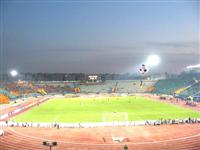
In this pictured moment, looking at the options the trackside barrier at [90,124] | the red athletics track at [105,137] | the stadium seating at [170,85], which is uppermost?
the stadium seating at [170,85]

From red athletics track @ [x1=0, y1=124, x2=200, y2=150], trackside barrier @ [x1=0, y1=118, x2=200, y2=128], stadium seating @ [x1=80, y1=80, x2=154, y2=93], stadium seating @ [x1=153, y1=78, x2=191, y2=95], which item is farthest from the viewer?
stadium seating @ [x1=80, y1=80, x2=154, y2=93]

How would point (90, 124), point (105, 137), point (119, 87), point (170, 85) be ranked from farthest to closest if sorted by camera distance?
point (119, 87) < point (170, 85) < point (90, 124) < point (105, 137)

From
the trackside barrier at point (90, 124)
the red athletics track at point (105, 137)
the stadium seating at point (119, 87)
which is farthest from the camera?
the stadium seating at point (119, 87)

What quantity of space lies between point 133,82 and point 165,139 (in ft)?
333

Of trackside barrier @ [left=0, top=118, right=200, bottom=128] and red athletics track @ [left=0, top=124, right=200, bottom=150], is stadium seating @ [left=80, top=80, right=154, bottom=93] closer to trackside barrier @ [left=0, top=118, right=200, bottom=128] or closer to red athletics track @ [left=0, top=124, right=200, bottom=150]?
trackside barrier @ [left=0, top=118, right=200, bottom=128]

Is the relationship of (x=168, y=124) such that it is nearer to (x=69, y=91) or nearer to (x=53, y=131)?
(x=53, y=131)

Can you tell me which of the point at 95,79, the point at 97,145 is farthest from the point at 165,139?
the point at 95,79

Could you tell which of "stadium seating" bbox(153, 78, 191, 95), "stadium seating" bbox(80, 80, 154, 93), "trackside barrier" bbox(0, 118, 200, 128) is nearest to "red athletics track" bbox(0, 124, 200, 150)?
"trackside barrier" bbox(0, 118, 200, 128)

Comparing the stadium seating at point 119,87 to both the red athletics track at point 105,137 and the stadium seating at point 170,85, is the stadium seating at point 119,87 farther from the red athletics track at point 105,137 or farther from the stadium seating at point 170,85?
the red athletics track at point 105,137

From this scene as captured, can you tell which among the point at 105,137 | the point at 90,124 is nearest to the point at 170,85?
the point at 90,124

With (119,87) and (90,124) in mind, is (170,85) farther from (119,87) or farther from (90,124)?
(90,124)

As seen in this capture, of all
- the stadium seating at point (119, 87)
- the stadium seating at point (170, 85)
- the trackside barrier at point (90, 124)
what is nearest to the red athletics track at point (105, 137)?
the trackside barrier at point (90, 124)

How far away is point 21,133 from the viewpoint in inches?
1406

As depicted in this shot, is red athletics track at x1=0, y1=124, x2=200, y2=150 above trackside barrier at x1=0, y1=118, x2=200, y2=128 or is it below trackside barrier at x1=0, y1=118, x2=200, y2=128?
below
